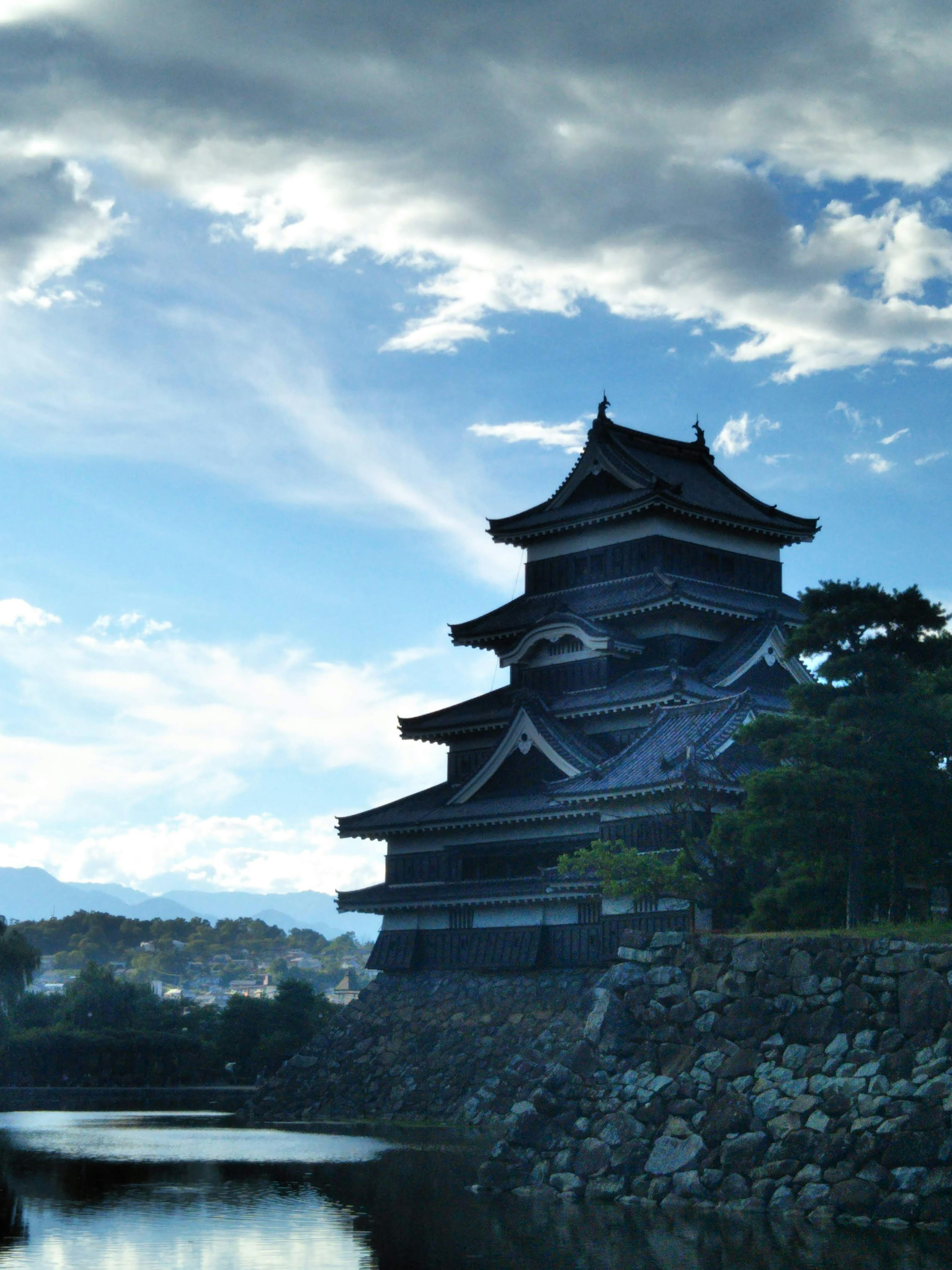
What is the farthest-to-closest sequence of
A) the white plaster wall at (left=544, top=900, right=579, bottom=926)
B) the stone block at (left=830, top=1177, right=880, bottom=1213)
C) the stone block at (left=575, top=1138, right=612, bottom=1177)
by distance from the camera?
the white plaster wall at (left=544, top=900, right=579, bottom=926), the stone block at (left=575, top=1138, right=612, bottom=1177), the stone block at (left=830, top=1177, right=880, bottom=1213)

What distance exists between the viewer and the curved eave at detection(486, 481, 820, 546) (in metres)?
44.5

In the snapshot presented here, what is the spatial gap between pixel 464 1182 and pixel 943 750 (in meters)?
11.2

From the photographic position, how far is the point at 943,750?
2830 centimetres

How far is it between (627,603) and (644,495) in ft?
10.1

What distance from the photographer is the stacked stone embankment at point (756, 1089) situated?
20891 mm

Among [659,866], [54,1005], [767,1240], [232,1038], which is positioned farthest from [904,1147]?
[54,1005]

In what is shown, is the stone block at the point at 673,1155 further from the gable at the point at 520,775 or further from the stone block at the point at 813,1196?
the gable at the point at 520,775

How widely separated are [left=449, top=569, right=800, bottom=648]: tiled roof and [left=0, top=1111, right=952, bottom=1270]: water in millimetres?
16492

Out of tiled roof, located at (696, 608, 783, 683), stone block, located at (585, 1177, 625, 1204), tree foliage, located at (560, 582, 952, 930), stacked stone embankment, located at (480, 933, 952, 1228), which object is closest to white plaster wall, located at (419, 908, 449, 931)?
tiled roof, located at (696, 608, 783, 683)

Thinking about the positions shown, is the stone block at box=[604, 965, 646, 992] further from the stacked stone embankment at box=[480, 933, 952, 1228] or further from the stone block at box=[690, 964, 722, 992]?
the stone block at box=[690, 964, 722, 992]

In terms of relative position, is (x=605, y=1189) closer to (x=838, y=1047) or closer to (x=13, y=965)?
(x=838, y=1047)

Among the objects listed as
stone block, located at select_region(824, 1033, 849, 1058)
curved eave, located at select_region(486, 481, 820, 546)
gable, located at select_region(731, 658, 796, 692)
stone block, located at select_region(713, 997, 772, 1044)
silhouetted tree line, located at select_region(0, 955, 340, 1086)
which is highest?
curved eave, located at select_region(486, 481, 820, 546)

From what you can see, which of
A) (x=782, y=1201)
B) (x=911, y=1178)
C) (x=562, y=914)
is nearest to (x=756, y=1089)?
(x=782, y=1201)

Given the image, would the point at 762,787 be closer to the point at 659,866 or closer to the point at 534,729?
the point at 659,866
